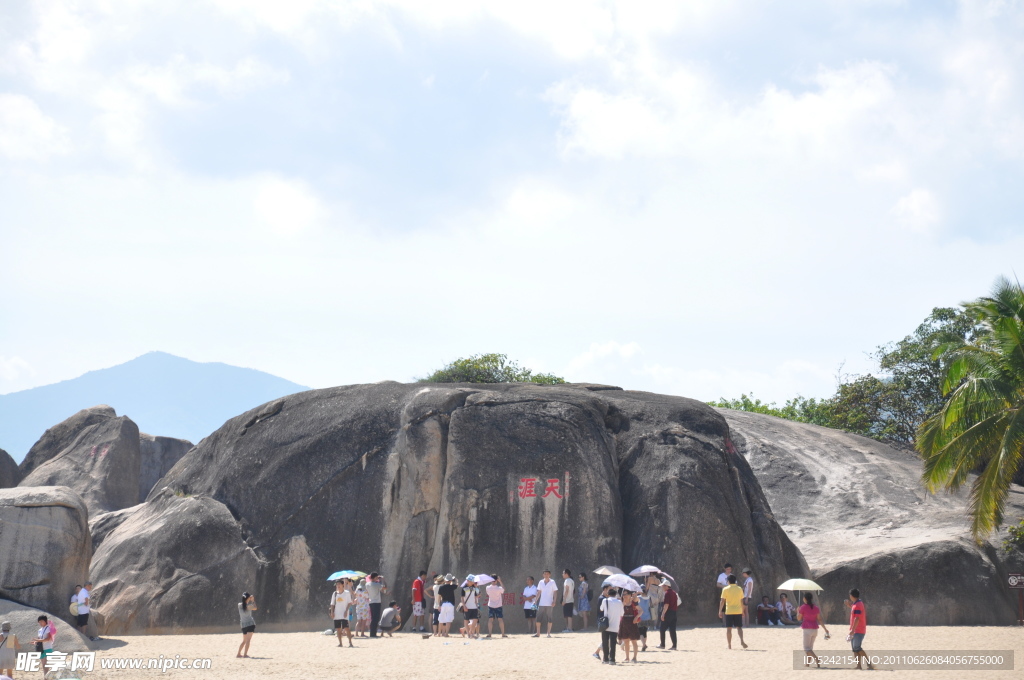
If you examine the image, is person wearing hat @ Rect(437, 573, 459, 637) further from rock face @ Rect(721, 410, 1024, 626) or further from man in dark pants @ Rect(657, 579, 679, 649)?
rock face @ Rect(721, 410, 1024, 626)

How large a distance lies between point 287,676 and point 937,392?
101ft

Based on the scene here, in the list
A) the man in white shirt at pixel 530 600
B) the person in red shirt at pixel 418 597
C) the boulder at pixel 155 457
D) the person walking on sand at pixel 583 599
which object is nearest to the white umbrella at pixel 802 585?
the person walking on sand at pixel 583 599

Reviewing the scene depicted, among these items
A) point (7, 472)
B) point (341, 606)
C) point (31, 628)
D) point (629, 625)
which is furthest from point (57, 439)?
point (629, 625)

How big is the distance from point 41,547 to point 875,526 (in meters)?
23.7

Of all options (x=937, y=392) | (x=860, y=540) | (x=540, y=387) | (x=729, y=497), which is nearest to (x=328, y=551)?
(x=540, y=387)

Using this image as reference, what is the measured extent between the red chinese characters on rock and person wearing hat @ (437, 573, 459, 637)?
3348mm

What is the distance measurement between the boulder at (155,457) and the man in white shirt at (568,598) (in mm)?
30219

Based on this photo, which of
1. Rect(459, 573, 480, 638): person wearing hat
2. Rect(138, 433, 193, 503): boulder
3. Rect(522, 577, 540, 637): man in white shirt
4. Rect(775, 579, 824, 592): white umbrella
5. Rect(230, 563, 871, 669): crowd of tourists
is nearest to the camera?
Rect(230, 563, 871, 669): crowd of tourists

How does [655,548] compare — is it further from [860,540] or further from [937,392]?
[937,392]

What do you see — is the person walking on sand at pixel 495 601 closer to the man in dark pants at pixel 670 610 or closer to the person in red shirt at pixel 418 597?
the person in red shirt at pixel 418 597

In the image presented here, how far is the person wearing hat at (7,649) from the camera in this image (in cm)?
1390

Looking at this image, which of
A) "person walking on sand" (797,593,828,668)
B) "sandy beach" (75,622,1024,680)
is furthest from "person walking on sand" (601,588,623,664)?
"person walking on sand" (797,593,828,668)

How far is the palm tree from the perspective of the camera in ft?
66.4

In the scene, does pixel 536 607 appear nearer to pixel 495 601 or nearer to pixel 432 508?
pixel 495 601
